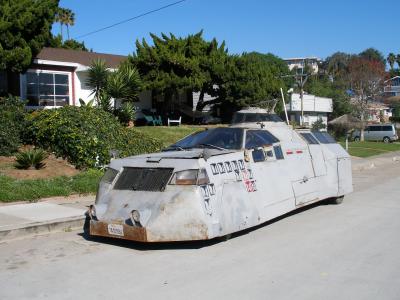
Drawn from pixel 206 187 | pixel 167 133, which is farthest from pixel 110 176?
pixel 167 133

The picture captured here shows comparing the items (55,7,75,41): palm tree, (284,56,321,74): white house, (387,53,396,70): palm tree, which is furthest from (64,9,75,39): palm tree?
(387,53,396,70): palm tree

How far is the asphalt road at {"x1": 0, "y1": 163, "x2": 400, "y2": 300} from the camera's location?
542 cm

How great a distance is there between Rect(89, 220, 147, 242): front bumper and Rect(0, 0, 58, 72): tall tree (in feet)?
37.7

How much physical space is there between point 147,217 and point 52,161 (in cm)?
718

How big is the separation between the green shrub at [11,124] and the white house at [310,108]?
31.8 metres

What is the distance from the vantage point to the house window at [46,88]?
24.4 m

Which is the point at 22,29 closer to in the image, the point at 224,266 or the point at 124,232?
the point at 124,232

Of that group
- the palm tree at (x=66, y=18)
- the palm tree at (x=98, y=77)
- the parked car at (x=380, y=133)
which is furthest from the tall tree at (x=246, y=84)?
the palm tree at (x=66, y=18)

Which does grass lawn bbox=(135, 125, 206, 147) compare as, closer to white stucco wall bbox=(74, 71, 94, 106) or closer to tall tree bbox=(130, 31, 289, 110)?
tall tree bbox=(130, 31, 289, 110)

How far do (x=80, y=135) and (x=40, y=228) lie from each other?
5.38m

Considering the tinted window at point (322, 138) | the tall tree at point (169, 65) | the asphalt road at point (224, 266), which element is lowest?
the asphalt road at point (224, 266)

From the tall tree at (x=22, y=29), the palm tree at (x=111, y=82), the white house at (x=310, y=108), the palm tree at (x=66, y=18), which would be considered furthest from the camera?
the palm tree at (x=66, y=18)

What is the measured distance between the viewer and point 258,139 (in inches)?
348

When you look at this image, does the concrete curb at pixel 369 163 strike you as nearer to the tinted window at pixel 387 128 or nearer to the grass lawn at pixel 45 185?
the grass lawn at pixel 45 185
